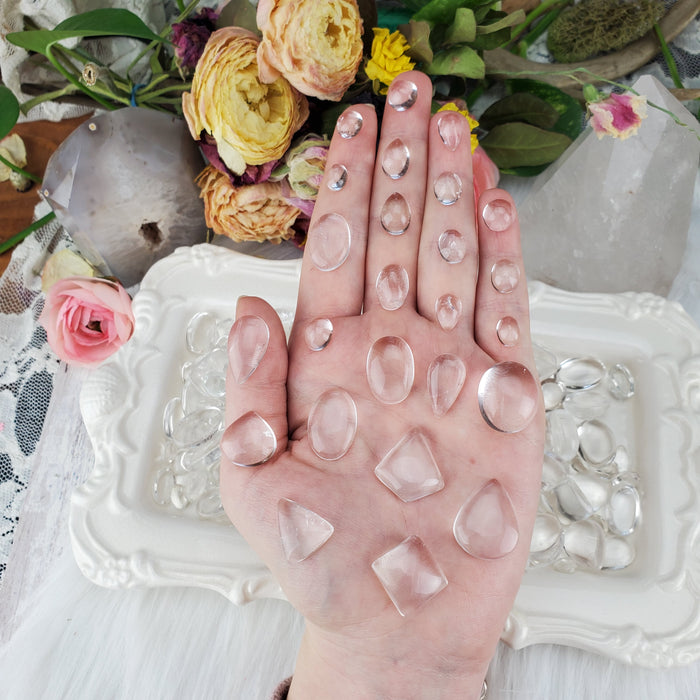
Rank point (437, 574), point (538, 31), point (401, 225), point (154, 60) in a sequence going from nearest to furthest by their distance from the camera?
point (437, 574) → point (401, 225) → point (154, 60) → point (538, 31)

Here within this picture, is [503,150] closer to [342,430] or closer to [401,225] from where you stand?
[401,225]

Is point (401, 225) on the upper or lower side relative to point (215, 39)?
lower

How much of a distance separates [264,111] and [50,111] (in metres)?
0.40

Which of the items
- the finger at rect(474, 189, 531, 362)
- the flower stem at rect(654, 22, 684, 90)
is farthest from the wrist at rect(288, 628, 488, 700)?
the flower stem at rect(654, 22, 684, 90)

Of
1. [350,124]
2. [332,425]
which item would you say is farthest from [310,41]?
[332,425]

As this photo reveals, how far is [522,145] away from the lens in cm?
66

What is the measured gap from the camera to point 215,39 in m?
0.50

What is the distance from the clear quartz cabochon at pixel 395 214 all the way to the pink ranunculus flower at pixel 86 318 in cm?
27

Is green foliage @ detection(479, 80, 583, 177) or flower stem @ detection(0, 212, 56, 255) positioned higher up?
green foliage @ detection(479, 80, 583, 177)

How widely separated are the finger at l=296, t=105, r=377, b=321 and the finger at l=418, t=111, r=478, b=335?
0.05 m

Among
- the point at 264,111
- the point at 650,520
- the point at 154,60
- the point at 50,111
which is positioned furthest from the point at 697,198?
the point at 50,111

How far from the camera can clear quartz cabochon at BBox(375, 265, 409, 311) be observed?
18.6 inches

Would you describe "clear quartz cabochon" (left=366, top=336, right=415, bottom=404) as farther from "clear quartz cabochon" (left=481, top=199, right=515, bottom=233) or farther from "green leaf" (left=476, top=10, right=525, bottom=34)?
"green leaf" (left=476, top=10, right=525, bottom=34)

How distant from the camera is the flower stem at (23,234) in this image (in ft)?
2.38
